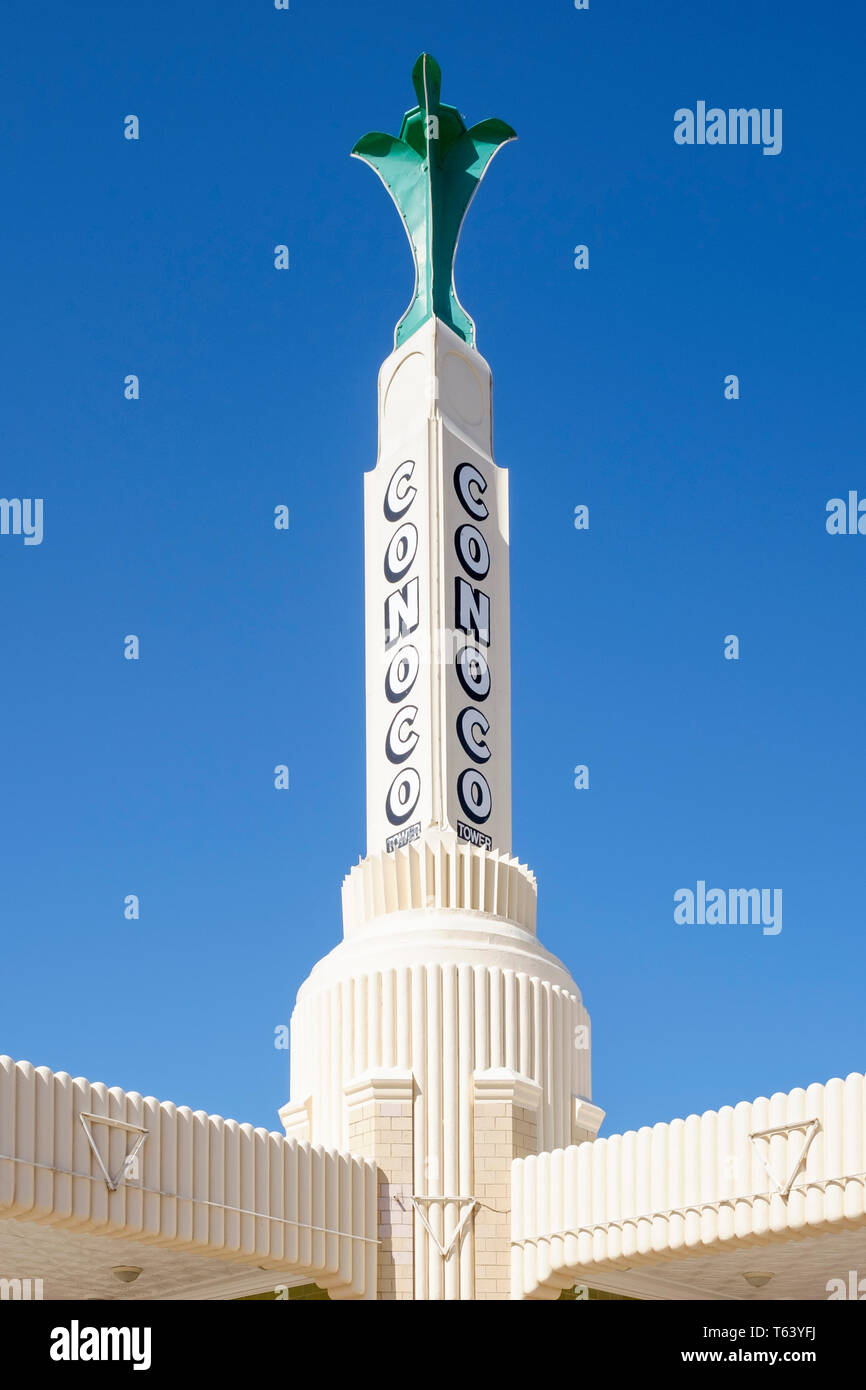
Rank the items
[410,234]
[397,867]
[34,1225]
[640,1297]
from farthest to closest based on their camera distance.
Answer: [410,234], [397,867], [640,1297], [34,1225]

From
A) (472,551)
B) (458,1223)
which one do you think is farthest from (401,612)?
(458,1223)

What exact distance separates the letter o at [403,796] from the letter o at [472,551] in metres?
4.24

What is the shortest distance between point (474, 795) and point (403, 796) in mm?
1275

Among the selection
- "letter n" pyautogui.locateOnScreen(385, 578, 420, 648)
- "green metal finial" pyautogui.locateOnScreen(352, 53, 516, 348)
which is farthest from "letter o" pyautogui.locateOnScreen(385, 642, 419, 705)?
"green metal finial" pyautogui.locateOnScreen(352, 53, 516, 348)

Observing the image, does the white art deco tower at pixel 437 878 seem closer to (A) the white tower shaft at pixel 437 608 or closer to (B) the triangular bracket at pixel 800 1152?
(A) the white tower shaft at pixel 437 608

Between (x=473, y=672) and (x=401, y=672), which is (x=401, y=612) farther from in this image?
(x=473, y=672)

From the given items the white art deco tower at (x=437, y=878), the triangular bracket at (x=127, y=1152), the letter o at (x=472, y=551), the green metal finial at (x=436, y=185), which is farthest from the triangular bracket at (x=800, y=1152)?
the green metal finial at (x=436, y=185)

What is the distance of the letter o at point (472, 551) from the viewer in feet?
118

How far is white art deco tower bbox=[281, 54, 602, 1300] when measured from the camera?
29562 mm

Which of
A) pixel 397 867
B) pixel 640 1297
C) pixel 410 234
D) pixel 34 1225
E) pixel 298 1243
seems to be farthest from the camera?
pixel 410 234
